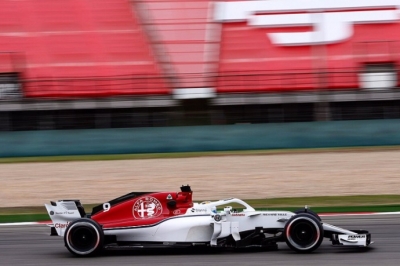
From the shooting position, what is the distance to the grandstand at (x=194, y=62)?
2191 centimetres

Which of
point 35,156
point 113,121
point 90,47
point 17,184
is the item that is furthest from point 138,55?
point 17,184

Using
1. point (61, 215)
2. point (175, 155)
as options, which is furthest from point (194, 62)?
point (61, 215)

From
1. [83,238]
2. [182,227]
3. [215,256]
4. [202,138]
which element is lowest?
[215,256]

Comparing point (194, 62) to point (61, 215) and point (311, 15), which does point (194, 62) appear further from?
point (61, 215)

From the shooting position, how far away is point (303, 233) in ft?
23.2

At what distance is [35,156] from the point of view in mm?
19672

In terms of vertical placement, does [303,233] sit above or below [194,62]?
below

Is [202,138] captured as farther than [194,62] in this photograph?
No

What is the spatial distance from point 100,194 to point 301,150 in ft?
24.4

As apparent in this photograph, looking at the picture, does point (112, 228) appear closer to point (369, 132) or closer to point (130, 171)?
point (130, 171)

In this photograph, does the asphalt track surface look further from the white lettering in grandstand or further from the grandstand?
the white lettering in grandstand

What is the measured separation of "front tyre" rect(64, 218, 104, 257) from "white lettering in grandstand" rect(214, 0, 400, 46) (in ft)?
62.9

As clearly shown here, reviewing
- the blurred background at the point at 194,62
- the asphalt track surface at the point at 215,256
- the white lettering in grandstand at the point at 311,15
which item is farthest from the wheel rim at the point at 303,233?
Answer: the white lettering in grandstand at the point at 311,15

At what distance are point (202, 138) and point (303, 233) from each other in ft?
41.0
